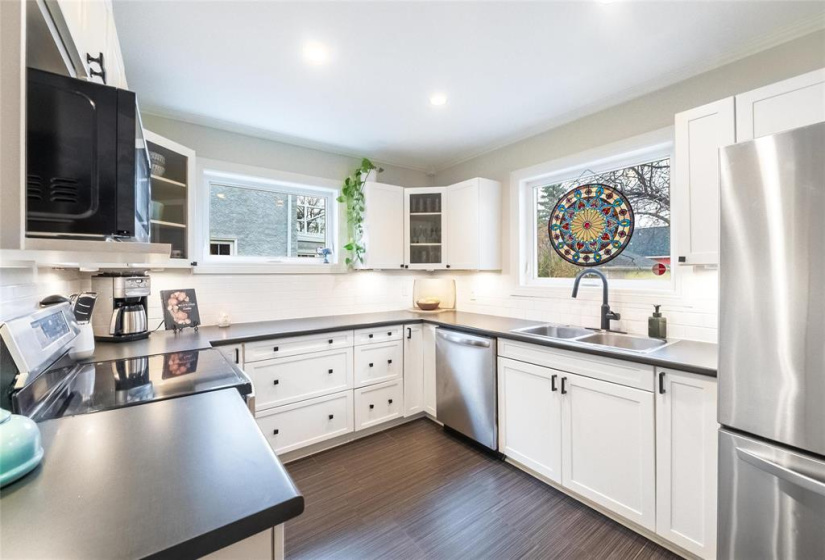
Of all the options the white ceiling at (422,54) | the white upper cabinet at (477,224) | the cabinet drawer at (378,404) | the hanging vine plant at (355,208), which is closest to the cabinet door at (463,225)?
the white upper cabinet at (477,224)

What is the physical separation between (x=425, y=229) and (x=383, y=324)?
1.15 m

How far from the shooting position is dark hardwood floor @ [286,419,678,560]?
5.54 ft

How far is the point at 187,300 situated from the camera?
2514mm

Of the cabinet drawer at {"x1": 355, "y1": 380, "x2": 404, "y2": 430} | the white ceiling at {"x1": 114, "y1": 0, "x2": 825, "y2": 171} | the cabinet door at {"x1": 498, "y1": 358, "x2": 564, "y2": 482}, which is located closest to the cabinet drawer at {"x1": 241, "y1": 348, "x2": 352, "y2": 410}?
the cabinet drawer at {"x1": 355, "y1": 380, "x2": 404, "y2": 430}

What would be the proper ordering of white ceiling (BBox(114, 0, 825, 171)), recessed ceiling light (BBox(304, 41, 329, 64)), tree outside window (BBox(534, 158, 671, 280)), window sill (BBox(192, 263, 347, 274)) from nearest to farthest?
white ceiling (BBox(114, 0, 825, 171)) → recessed ceiling light (BBox(304, 41, 329, 64)) → tree outside window (BBox(534, 158, 671, 280)) → window sill (BBox(192, 263, 347, 274))

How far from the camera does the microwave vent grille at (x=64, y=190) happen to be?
78cm

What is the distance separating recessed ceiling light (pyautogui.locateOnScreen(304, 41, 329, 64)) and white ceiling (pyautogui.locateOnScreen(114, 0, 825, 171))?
40mm

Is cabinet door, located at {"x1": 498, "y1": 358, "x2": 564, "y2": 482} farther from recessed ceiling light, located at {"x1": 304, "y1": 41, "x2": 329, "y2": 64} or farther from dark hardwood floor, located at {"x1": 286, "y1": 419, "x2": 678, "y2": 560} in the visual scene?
recessed ceiling light, located at {"x1": 304, "y1": 41, "x2": 329, "y2": 64}

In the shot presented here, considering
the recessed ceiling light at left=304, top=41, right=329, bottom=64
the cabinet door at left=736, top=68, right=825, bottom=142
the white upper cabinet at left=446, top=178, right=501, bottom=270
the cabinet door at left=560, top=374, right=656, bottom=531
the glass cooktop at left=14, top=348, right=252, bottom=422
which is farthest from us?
the white upper cabinet at left=446, top=178, right=501, bottom=270

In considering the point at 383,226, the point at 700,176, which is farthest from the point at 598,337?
the point at 383,226

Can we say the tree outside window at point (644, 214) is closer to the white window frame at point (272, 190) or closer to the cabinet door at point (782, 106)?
the cabinet door at point (782, 106)

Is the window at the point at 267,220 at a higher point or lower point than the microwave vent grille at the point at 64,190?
higher

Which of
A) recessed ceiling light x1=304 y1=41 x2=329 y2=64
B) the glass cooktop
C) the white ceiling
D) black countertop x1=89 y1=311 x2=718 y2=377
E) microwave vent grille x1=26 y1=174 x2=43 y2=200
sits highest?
the white ceiling

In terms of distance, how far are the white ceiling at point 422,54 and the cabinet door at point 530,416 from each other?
1.77 m
